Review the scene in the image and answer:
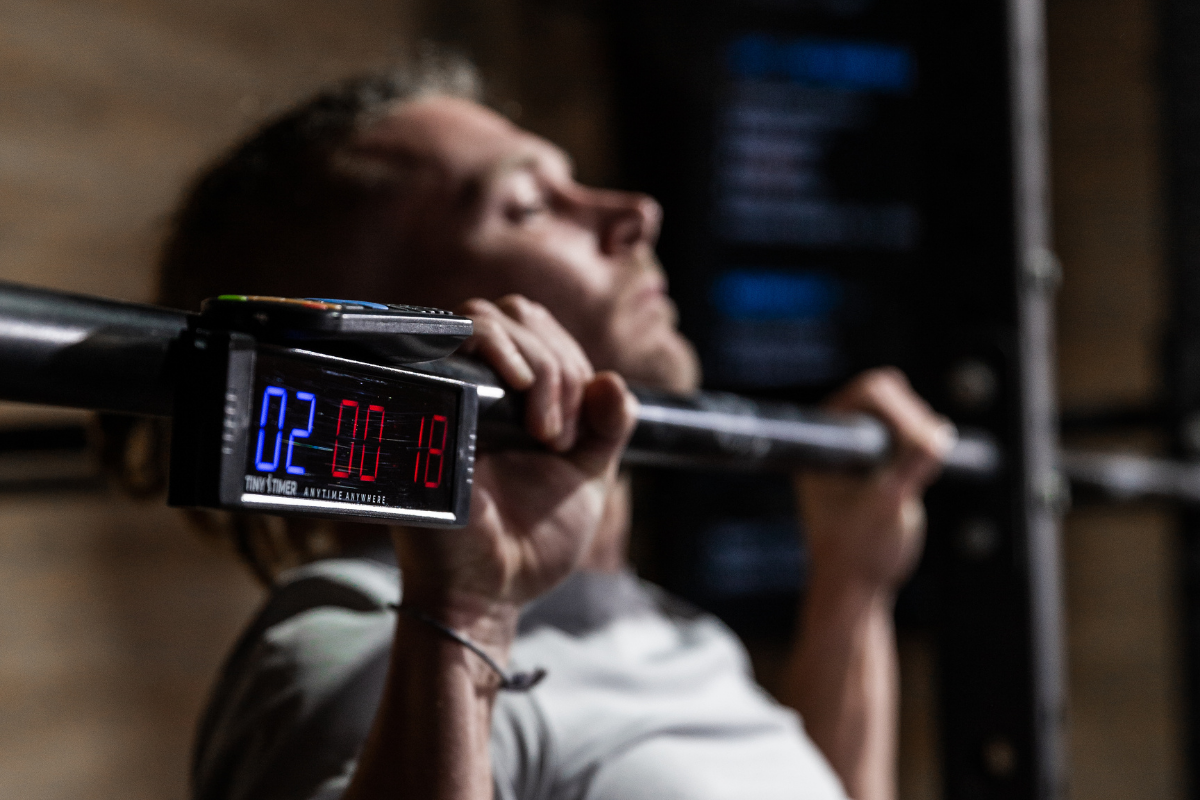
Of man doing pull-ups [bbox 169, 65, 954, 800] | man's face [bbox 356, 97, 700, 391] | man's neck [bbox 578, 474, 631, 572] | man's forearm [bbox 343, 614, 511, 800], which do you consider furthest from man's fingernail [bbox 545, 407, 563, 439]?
man's neck [bbox 578, 474, 631, 572]

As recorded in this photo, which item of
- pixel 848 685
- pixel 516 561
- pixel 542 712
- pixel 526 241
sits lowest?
pixel 848 685

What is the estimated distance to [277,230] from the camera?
0.80 metres

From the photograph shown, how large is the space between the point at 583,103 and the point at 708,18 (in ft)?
0.97

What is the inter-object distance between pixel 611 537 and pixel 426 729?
452 mm

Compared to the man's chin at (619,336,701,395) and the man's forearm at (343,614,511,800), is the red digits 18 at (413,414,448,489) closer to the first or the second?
the man's forearm at (343,614,511,800)

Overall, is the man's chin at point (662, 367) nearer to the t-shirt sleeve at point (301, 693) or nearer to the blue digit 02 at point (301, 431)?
the t-shirt sleeve at point (301, 693)

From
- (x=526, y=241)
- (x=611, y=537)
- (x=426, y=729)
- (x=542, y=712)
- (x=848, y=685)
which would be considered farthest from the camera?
(x=848, y=685)

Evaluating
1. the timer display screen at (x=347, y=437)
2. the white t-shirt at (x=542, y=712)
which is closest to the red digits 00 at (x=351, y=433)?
the timer display screen at (x=347, y=437)

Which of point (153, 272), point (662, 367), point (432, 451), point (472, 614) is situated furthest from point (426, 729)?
point (153, 272)

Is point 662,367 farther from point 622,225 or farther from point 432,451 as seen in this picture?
point 432,451

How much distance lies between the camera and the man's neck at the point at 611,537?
878 mm

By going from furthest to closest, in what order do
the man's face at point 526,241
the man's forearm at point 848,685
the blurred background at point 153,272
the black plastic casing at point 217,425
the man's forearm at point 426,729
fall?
the blurred background at point 153,272 → the man's forearm at point 848,685 → the man's face at point 526,241 → the man's forearm at point 426,729 → the black plastic casing at point 217,425

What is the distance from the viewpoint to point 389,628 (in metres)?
0.60

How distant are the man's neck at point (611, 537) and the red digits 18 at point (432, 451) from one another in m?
0.51
